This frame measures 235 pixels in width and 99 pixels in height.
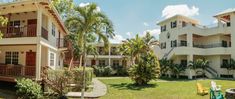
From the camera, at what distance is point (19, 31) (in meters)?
21.0

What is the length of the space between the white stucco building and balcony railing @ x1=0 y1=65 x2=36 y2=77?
83.4 feet

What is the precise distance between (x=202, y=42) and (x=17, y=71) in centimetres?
3229

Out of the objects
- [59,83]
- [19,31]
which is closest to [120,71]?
[19,31]

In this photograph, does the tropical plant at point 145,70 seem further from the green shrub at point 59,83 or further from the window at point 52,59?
the green shrub at point 59,83

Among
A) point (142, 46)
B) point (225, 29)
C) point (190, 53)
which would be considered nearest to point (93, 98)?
point (142, 46)

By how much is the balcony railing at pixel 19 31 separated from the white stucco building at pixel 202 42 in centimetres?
2527

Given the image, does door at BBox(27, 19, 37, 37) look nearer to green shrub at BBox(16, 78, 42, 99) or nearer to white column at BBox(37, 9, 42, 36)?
white column at BBox(37, 9, 42, 36)

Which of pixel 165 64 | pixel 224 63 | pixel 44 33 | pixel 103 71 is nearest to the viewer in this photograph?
pixel 44 33

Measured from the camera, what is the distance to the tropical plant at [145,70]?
1062 inches

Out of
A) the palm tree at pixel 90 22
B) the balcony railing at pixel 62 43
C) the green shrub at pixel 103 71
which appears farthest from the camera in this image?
the green shrub at pixel 103 71

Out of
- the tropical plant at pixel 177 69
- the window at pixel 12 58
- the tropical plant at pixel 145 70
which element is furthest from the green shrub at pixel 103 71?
the window at pixel 12 58

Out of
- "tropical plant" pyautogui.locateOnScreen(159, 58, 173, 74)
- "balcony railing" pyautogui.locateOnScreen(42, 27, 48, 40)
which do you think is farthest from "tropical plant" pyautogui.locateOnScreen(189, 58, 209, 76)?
"balcony railing" pyautogui.locateOnScreen(42, 27, 48, 40)

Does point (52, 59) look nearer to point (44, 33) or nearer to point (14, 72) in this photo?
point (44, 33)

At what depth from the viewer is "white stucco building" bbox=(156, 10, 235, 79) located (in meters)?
39.4
